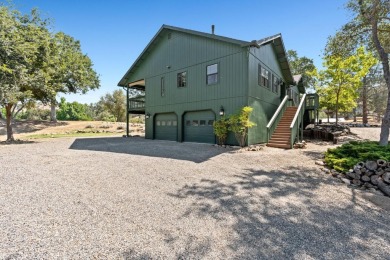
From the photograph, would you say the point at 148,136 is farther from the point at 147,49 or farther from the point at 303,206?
the point at 303,206

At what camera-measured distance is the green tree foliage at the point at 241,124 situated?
10.6m

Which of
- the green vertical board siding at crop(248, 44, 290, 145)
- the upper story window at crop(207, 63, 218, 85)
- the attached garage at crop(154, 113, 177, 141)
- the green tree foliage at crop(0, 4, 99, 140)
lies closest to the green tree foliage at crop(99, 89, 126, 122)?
the green tree foliage at crop(0, 4, 99, 140)

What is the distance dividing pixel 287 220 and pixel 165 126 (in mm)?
13542

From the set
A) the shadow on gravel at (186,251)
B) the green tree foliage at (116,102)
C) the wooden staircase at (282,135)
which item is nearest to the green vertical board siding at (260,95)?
the wooden staircase at (282,135)

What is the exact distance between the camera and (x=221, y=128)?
11.5 metres

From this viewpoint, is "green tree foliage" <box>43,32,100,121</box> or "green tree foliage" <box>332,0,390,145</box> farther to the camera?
"green tree foliage" <box>43,32,100,121</box>

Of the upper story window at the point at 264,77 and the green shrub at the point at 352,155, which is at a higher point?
the upper story window at the point at 264,77

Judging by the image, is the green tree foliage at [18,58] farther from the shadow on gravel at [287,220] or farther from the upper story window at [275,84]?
the upper story window at [275,84]

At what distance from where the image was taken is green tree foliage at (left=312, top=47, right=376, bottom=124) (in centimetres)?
1730

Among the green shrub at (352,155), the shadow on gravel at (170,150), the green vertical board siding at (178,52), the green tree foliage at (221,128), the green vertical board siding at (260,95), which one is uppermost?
the green vertical board siding at (178,52)

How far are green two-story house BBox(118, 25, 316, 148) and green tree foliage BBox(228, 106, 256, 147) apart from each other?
0.57 metres

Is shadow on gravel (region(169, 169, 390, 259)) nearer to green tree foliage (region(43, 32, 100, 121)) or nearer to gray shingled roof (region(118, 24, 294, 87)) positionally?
gray shingled roof (region(118, 24, 294, 87))

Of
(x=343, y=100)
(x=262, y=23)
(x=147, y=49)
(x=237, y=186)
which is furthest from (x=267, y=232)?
(x=343, y=100)

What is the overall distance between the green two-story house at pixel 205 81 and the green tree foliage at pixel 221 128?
21.8 inches
